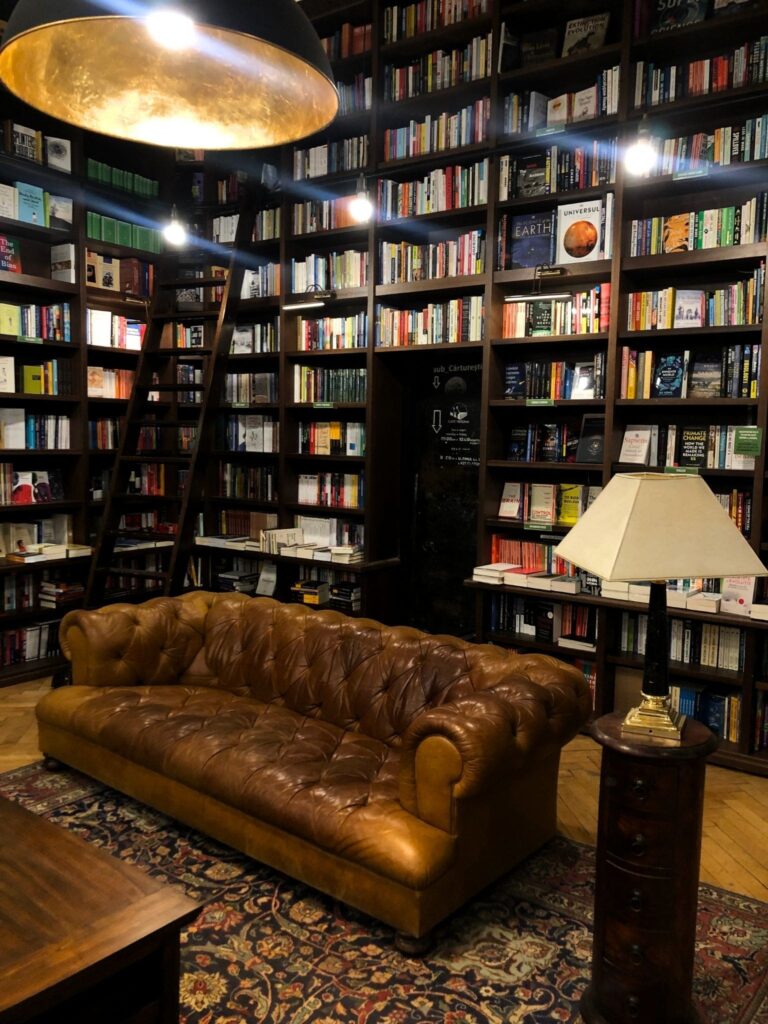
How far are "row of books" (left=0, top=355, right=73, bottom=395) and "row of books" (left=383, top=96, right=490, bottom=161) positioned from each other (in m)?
2.35

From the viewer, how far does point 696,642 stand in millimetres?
3877

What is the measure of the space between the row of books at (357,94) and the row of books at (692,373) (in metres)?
2.10

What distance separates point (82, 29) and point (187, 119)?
0.98 feet

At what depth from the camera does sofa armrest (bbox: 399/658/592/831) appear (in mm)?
2271

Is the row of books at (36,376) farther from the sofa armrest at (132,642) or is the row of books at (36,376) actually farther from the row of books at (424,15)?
the row of books at (424,15)

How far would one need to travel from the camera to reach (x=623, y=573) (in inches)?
70.6

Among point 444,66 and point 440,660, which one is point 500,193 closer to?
point 444,66

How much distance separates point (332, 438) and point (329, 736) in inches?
92.7

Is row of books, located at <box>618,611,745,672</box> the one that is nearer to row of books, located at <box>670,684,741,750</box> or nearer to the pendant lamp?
row of books, located at <box>670,684,741,750</box>

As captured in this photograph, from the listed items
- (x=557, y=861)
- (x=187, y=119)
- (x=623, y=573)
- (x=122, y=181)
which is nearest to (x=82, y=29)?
(x=187, y=119)

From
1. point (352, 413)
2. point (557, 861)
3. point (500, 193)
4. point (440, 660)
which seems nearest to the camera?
point (557, 861)

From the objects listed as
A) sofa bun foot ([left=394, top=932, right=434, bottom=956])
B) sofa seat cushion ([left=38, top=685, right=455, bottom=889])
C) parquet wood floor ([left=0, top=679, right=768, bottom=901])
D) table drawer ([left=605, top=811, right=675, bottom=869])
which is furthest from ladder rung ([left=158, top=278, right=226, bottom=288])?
table drawer ([left=605, top=811, right=675, bottom=869])

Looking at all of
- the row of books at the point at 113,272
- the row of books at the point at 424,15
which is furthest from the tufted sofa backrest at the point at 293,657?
the row of books at the point at 424,15

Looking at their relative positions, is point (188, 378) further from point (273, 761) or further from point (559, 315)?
point (273, 761)
